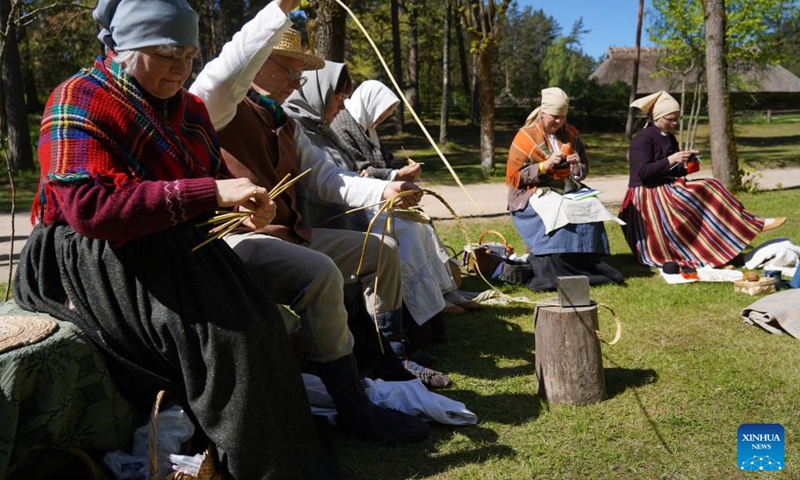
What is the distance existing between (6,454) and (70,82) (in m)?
1.11

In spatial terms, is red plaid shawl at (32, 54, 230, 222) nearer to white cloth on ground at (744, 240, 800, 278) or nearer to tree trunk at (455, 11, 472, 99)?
white cloth on ground at (744, 240, 800, 278)

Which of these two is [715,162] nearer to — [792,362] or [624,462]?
[792,362]

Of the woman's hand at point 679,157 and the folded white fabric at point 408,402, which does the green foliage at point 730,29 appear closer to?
the woman's hand at point 679,157

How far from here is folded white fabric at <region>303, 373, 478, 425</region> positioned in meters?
3.04

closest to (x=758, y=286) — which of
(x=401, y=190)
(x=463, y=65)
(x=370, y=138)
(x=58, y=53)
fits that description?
(x=370, y=138)

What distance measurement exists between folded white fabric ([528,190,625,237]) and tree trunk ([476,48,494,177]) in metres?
7.37

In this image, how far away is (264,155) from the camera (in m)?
3.17

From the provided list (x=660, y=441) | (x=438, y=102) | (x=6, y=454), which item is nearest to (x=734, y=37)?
(x=438, y=102)

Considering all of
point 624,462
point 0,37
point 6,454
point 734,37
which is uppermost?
point 734,37

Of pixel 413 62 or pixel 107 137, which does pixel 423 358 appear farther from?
pixel 413 62

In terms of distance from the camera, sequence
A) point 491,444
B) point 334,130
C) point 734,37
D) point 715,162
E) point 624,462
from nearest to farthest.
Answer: point 624,462, point 491,444, point 334,130, point 715,162, point 734,37

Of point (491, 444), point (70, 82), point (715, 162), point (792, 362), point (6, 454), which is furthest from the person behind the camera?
point (715, 162)

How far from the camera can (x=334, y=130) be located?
4.66 meters

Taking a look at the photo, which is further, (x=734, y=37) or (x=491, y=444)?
(x=734, y=37)
